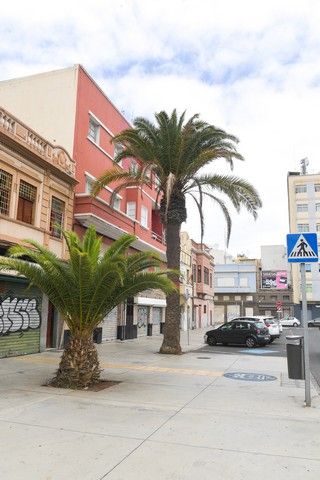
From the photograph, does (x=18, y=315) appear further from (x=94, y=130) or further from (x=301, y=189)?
(x=301, y=189)

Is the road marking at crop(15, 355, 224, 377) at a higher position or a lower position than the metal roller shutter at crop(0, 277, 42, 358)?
lower

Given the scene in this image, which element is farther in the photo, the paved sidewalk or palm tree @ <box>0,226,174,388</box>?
palm tree @ <box>0,226,174,388</box>

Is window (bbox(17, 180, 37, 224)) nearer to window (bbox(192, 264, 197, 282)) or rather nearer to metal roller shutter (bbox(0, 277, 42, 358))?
metal roller shutter (bbox(0, 277, 42, 358))

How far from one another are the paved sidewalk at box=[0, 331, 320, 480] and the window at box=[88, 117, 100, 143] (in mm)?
13985

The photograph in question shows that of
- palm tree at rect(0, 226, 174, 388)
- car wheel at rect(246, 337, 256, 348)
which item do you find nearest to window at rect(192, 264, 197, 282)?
car wheel at rect(246, 337, 256, 348)

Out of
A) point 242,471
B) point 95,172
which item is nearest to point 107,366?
point 242,471

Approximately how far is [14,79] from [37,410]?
18.9 metres

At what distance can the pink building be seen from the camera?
20.3m

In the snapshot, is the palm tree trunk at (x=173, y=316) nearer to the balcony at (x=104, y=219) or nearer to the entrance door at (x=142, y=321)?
the balcony at (x=104, y=219)

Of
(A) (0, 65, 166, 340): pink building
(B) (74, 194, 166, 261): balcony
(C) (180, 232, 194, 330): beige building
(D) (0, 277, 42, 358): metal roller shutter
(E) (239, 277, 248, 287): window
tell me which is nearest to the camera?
(D) (0, 277, 42, 358): metal roller shutter

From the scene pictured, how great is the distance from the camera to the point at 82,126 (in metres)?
20.9

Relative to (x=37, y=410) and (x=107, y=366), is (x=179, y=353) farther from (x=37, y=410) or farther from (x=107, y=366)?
(x=37, y=410)

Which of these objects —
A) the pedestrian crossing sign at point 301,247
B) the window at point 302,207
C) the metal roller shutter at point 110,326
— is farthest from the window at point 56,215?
the window at point 302,207

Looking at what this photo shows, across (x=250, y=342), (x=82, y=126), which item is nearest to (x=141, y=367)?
(x=250, y=342)
